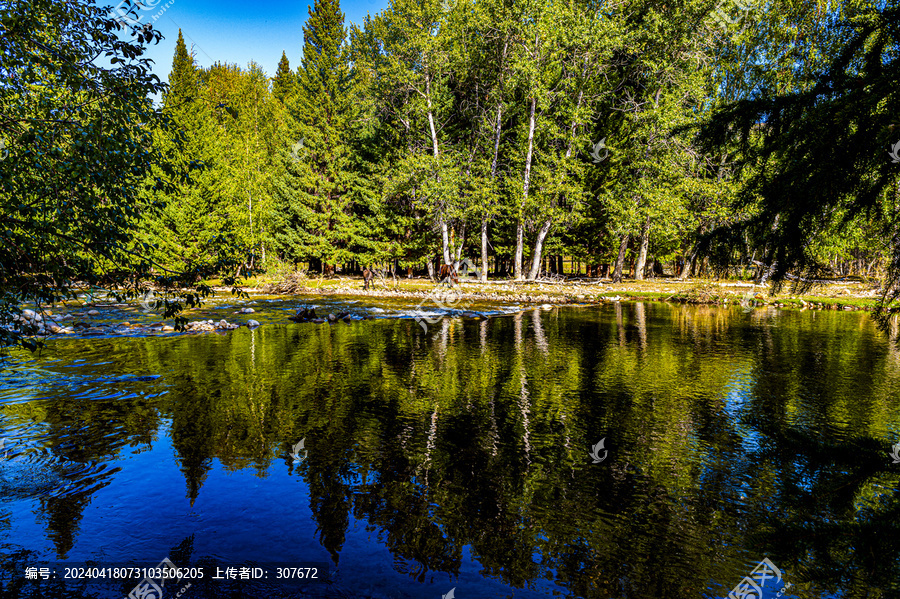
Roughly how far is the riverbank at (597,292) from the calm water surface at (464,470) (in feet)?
64.2

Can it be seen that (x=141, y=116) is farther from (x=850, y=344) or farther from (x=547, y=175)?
(x=547, y=175)

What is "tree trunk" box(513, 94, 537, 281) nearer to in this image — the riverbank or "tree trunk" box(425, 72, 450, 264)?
the riverbank

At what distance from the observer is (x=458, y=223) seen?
50625 millimetres

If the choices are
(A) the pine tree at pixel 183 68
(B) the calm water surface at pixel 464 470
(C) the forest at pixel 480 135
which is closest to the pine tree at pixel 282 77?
(C) the forest at pixel 480 135

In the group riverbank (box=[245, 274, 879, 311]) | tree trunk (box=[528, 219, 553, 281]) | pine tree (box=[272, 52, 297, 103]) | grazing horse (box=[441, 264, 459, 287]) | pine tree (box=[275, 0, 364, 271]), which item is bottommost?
riverbank (box=[245, 274, 879, 311])

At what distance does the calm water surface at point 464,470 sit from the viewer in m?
5.36

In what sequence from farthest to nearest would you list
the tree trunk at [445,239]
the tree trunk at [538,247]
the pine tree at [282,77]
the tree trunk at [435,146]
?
the pine tree at [282,77]
the tree trunk at [445,239]
the tree trunk at [435,146]
the tree trunk at [538,247]

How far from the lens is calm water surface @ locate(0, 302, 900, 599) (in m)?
5.36

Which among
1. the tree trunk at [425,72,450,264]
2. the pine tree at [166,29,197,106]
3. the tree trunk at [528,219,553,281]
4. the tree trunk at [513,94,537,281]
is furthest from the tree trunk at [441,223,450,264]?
the pine tree at [166,29,197,106]

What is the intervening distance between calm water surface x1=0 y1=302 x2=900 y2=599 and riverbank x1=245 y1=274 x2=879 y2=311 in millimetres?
19567

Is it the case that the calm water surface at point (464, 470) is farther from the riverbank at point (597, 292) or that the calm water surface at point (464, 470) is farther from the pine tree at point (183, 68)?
the pine tree at point (183, 68)

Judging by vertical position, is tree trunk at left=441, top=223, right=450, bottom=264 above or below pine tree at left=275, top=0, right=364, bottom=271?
below

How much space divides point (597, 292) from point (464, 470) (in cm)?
Answer: 3318

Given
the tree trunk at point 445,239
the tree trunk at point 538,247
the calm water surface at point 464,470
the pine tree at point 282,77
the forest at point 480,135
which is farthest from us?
the pine tree at point 282,77
